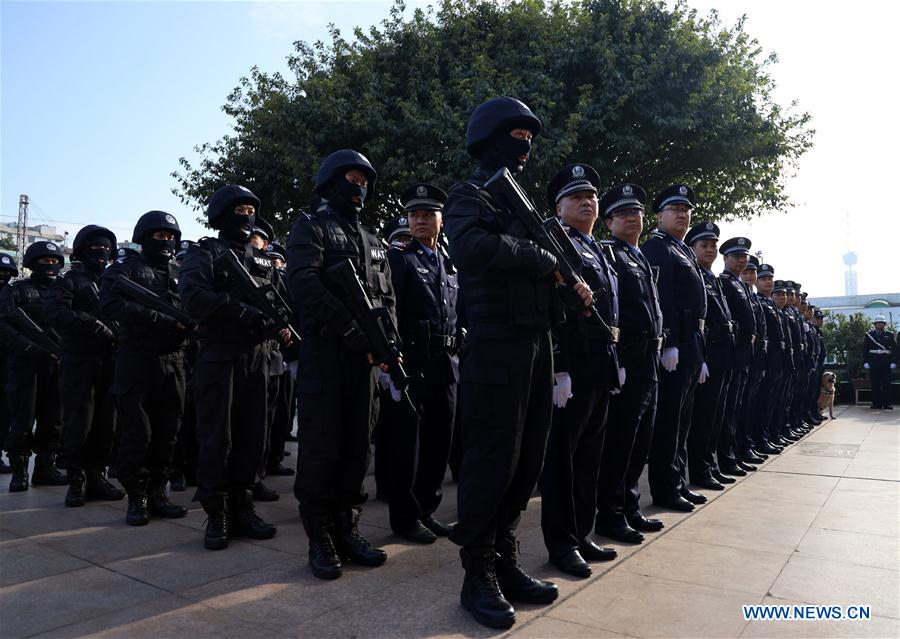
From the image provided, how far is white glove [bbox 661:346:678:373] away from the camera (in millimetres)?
5312

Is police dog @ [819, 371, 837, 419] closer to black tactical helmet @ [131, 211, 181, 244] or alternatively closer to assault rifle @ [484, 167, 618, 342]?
assault rifle @ [484, 167, 618, 342]

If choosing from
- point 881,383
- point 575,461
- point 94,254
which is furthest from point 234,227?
point 881,383

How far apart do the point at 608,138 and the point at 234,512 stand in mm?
10978

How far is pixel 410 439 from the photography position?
4.70 metres

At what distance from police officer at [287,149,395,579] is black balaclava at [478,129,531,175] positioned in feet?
3.26

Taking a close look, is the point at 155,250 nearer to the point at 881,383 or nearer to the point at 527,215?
the point at 527,215

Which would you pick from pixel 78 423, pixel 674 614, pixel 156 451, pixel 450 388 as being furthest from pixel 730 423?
pixel 78 423

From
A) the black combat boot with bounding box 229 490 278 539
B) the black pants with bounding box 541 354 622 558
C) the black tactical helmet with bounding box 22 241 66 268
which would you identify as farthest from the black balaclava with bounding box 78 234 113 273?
the black pants with bounding box 541 354 622 558

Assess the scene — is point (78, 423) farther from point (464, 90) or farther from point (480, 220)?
point (464, 90)

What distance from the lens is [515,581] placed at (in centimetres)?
333

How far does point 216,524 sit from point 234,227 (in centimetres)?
207

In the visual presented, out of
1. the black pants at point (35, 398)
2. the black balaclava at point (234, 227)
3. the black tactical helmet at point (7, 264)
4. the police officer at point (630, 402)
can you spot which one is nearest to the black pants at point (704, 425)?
the police officer at point (630, 402)

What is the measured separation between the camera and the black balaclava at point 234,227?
191 inches

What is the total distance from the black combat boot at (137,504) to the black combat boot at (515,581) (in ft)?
10.2
